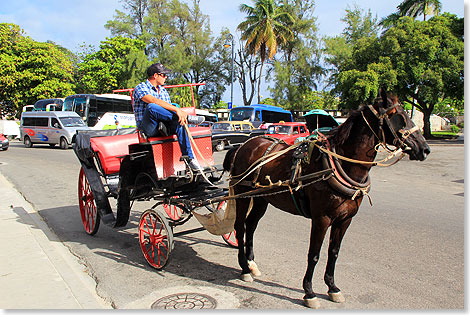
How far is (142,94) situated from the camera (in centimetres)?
506

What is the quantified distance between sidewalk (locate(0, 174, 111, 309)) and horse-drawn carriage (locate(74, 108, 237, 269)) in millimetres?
766

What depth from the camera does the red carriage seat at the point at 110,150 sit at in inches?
231

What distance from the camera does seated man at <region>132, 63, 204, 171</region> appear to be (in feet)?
16.1

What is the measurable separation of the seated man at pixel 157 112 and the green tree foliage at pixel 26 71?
129 ft

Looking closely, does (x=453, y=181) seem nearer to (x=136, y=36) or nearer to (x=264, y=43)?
(x=264, y=43)

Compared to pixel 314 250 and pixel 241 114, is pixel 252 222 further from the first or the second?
pixel 241 114

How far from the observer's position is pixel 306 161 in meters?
4.04

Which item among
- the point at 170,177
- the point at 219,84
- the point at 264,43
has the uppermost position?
the point at 264,43

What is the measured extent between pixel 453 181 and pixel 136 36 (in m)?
41.9

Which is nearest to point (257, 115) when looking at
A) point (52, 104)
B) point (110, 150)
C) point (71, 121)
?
point (71, 121)

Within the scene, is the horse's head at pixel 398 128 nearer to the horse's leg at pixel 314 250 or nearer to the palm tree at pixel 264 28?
the horse's leg at pixel 314 250

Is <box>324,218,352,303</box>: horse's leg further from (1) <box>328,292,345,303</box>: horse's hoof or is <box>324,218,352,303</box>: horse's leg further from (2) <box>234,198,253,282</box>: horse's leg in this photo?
(2) <box>234,198,253,282</box>: horse's leg

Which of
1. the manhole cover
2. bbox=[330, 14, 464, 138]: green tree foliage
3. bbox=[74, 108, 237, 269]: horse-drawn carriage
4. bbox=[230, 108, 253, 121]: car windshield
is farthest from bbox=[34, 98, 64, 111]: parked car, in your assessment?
the manhole cover

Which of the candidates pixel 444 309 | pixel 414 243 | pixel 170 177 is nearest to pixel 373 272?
pixel 444 309
